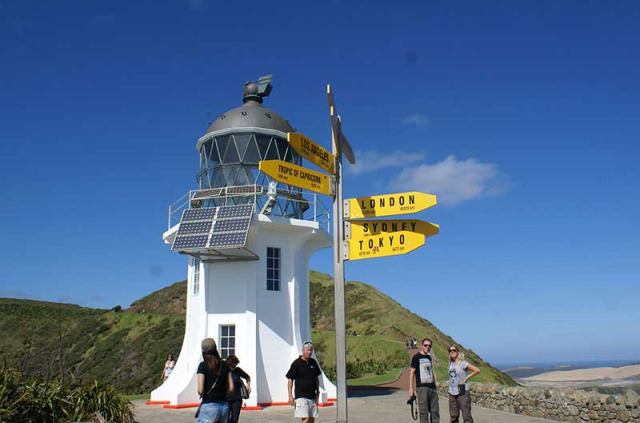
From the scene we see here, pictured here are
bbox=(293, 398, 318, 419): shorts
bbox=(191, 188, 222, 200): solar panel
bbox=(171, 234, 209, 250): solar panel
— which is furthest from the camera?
bbox=(191, 188, 222, 200): solar panel

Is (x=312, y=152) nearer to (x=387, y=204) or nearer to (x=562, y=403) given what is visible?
(x=387, y=204)

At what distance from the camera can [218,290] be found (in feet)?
54.5

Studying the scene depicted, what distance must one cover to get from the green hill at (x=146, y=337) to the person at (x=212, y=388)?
54.7 feet

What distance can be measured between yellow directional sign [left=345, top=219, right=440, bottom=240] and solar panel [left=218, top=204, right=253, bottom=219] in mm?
8442

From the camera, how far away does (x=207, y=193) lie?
1689 centimetres

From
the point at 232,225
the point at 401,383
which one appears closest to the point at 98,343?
the point at 401,383

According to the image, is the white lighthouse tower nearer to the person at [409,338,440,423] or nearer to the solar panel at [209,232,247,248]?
the solar panel at [209,232,247,248]

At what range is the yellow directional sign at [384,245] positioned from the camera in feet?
23.1

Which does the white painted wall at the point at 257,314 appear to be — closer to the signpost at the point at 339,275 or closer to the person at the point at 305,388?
the person at the point at 305,388

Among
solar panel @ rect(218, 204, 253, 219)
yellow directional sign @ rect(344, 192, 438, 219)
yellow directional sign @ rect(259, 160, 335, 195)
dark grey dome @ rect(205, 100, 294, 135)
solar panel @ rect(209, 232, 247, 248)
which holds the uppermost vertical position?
dark grey dome @ rect(205, 100, 294, 135)

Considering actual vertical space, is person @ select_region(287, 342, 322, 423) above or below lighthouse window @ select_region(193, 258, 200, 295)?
below

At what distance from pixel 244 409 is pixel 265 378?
43.3 inches

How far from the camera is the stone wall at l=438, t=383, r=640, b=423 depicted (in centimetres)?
1035

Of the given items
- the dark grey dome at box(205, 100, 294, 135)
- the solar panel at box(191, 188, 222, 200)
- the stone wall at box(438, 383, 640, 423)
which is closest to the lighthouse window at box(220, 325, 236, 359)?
the solar panel at box(191, 188, 222, 200)
